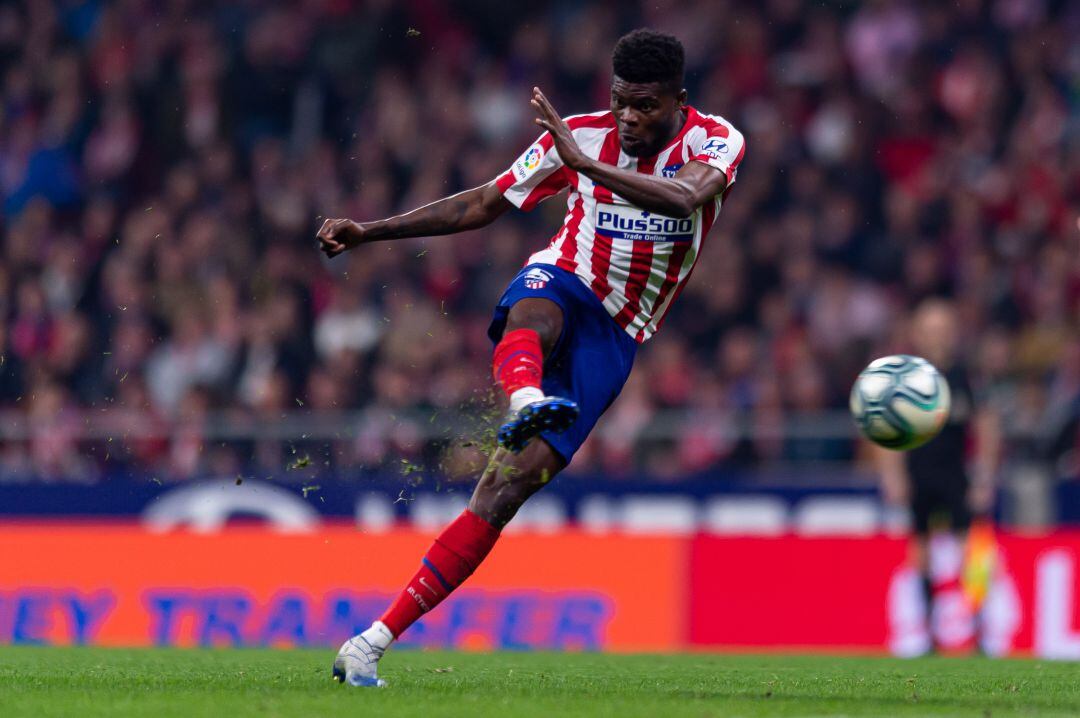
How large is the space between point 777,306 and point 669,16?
150 inches

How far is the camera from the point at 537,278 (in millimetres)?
7008

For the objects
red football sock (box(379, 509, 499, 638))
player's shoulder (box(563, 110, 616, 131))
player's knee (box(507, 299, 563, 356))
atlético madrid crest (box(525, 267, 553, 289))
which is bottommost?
red football sock (box(379, 509, 499, 638))

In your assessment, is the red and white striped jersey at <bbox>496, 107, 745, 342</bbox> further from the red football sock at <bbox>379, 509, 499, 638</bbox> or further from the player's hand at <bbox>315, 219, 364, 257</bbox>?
the red football sock at <bbox>379, 509, 499, 638</bbox>

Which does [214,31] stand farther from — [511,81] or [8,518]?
[8,518]

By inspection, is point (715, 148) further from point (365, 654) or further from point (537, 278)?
point (365, 654)

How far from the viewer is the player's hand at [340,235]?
709cm

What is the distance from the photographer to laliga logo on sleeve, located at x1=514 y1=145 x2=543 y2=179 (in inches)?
285

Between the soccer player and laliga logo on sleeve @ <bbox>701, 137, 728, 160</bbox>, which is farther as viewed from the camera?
laliga logo on sleeve @ <bbox>701, 137, 728, 160</bbox>

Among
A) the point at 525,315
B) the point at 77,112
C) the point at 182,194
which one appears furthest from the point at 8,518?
the point at 525,315

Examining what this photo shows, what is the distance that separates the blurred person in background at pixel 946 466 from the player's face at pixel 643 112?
530 centimetres

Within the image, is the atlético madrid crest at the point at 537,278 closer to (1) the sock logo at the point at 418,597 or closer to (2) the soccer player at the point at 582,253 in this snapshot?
(2) the soccer player at the point at 582,253

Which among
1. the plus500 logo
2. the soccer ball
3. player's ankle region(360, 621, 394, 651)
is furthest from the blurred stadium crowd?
player's ankle region(360, 621, 394, 651)

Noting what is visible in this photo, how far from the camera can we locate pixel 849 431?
13.2m

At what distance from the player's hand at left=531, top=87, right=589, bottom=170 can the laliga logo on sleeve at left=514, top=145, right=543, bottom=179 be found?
715mm
